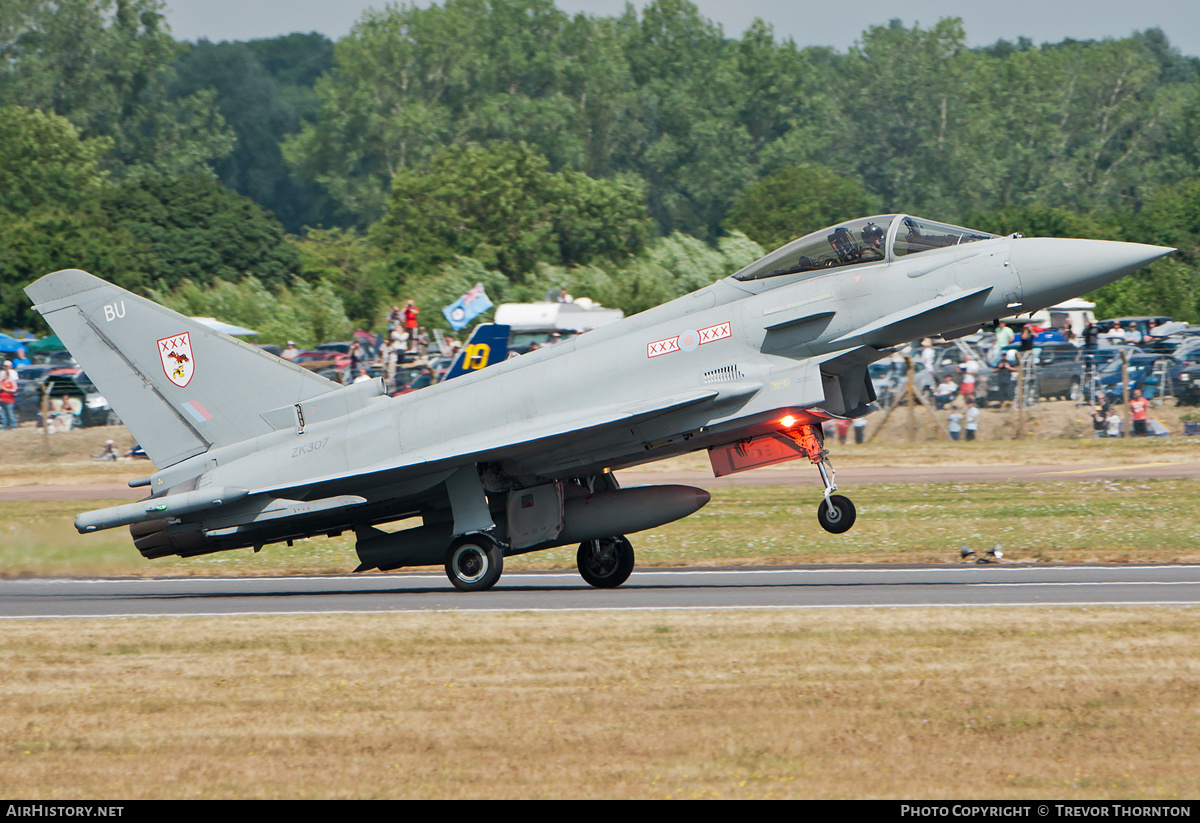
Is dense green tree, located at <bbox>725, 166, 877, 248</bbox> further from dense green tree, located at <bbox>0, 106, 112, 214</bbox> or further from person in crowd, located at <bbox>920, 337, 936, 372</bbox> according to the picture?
person in crowd, located at <bbox>920, 337, 936, 372</bbox>

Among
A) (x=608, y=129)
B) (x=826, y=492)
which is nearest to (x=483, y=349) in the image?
(x=826, y=492)

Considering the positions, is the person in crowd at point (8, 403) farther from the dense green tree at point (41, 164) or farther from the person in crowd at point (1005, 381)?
the dense green tree at point (41, 164)

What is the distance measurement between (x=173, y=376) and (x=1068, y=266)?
10160mm

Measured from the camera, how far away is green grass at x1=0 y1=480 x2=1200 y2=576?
17344 millimetres

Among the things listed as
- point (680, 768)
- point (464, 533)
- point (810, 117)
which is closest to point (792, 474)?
point (464, 533)

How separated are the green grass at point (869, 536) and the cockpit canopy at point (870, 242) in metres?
4.91

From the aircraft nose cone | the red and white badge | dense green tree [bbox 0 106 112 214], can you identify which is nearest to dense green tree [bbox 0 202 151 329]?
dense green tree [bbox 0 106 112 214]

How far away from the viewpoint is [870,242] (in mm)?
14273

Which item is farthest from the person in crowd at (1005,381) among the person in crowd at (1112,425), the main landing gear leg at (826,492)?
the main landing gear leg at (826,492)

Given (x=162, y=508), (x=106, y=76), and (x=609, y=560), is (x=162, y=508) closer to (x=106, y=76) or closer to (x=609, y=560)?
(x=609, y=560)

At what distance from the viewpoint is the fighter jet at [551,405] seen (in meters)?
14.0

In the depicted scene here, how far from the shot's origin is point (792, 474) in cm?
2919

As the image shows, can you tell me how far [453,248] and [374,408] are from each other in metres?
60.7
